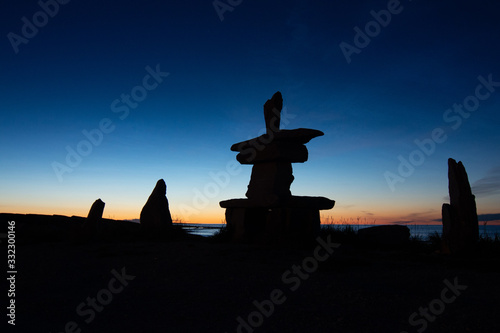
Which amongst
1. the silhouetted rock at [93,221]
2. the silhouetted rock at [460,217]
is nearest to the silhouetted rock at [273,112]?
the silhouetted rock at [460,217]

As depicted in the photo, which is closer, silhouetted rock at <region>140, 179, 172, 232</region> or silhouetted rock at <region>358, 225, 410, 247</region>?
silhouetted rock at <region>358, 225, 410, 247</region>

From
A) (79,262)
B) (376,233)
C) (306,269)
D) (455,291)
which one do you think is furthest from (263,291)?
(376,233)

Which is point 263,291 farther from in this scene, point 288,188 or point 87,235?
point 87,235

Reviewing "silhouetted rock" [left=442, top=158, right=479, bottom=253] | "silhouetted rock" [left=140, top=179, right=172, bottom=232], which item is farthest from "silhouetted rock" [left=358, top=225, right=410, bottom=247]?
"silhouetted rock" [left=140, top=179, right=172, bottom=232]

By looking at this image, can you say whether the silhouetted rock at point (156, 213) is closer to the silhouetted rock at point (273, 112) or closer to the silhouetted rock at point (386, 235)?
the silhouetted rock at point (273, 112)

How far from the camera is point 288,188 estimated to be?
10.8 metres

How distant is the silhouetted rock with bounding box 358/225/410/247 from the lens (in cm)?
1045

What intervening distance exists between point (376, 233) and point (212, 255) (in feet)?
18.9

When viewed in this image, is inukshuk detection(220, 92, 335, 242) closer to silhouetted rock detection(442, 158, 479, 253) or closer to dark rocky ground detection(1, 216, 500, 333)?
dark rocky ground detection(1, 216, 500, 333)

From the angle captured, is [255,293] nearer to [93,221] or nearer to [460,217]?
[460,217]

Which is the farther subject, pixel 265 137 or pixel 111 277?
pixel 265 137

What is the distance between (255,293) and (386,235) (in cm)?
742

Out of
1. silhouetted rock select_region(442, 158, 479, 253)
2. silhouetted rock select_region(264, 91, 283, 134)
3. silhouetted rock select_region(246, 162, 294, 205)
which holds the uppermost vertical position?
silhouetted rock select_region(264, 91, 283, 134)

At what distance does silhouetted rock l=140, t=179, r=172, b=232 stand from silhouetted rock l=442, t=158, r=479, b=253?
9.17 metres
